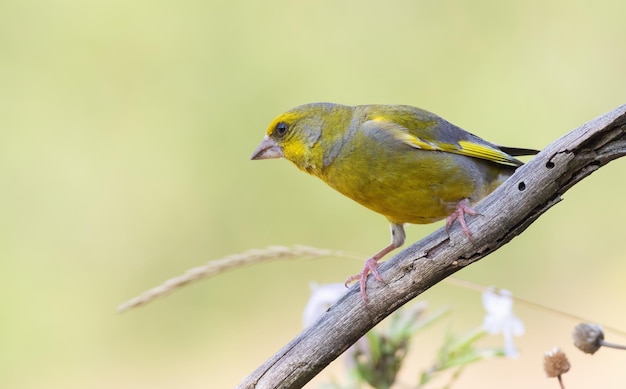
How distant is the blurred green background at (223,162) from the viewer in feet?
21.8

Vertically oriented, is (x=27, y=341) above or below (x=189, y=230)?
below

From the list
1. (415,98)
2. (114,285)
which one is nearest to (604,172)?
(415,98)

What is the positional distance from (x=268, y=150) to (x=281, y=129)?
0.10 m

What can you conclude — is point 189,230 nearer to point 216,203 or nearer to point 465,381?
point 216,203

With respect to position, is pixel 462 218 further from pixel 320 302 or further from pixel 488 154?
pixel 488 154

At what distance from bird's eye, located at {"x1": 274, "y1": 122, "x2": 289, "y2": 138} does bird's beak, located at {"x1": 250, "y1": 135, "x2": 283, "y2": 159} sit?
4cm

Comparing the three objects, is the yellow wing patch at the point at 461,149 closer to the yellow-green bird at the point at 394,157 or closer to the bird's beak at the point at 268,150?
the yellow-green bird at the point at 394,157

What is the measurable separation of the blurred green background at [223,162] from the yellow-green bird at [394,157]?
2.85 m

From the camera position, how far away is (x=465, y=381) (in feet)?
18.3

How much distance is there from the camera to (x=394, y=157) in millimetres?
3357

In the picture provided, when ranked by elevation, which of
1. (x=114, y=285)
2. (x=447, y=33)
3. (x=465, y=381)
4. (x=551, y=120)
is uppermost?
(x=447, y=33)

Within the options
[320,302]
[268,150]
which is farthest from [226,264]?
[268,150]

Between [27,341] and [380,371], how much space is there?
15.2 ft

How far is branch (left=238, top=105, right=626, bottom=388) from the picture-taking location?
2377mm
